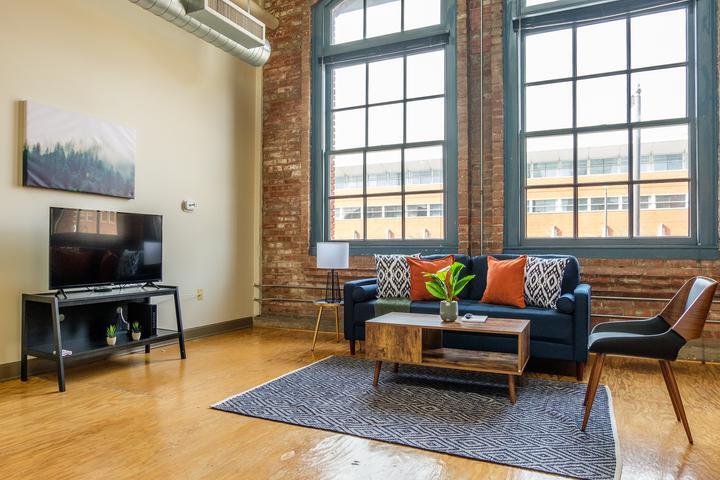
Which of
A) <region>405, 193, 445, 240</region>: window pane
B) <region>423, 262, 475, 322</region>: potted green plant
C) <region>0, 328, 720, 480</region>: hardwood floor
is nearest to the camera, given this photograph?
<region>0, 328, 720, 480</region>: hardwood floor

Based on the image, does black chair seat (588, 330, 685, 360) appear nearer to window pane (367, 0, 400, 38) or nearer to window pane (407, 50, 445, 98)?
window pane (407, 50, 445, 98)

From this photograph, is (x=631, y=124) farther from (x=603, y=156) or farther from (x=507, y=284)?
(x=507, y=284)

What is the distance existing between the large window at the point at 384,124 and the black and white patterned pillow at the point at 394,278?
68 cm

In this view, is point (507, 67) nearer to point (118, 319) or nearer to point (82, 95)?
point (82, 95)

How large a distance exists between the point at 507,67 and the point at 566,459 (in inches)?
153

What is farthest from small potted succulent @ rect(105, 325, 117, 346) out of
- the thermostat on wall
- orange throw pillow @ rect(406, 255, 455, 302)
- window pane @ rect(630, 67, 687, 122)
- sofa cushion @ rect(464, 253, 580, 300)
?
window pane @ rect(630, 67, 687, 122)


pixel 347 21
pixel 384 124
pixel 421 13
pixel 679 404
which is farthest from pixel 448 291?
pixel 347 21

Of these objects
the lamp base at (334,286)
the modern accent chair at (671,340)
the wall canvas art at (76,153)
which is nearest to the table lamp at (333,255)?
the lamp base at (334,286)

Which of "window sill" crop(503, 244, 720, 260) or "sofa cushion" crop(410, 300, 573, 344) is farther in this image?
"window sill" crop(503, 244, 720, 260)

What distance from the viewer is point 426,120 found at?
5.34 metres

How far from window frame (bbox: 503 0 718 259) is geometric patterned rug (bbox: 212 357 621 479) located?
1647 millimetres

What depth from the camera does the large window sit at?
5227 mm

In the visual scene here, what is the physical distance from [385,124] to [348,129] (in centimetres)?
48

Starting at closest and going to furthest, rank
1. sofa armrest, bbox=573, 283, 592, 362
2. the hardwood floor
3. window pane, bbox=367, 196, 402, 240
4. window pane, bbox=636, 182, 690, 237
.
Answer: the hardwood floor
sofa armrest, bbox=573, 283, 592, 362
window pane, bbox=636, 182, 690, 237
window pane, bbox=367, 196, 402, 240
